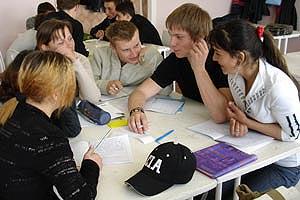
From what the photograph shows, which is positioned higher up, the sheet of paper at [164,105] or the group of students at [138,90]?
Answer: the group of students at [138,90]

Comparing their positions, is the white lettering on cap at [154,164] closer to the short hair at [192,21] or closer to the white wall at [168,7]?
the short hair at [192,21]

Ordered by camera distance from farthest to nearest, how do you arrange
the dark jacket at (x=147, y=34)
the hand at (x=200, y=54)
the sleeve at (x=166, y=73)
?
the dark jacket at (x=147, y=34)
the sleeve at (x=166, y=73)
the hand at (x=200, y=54)

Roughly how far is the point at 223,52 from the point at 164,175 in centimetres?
63

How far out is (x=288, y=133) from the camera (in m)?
1.56

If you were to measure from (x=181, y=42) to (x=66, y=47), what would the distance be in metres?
0.64

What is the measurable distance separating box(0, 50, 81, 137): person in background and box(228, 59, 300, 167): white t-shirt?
2.45 ft

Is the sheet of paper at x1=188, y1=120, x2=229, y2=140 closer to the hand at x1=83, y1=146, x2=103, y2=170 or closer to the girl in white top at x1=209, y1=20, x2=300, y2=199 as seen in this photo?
the girl in white top at x1=209, y1=20, x2=300, y2=199

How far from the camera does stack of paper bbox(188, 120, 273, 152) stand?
1559mm

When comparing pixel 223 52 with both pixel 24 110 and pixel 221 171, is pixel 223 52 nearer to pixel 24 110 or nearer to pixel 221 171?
pixel 221 171

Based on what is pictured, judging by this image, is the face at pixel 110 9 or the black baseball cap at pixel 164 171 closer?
the black baseball cap at pixel 164 171

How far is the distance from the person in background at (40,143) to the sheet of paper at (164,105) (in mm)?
707

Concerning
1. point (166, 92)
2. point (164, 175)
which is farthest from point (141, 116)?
point (164, 175)

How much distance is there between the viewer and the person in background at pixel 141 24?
397 cm

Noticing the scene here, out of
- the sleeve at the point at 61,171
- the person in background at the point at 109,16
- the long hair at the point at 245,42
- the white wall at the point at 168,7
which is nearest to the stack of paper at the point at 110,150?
the sleeve at the point at 61,171
